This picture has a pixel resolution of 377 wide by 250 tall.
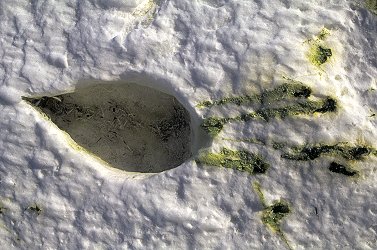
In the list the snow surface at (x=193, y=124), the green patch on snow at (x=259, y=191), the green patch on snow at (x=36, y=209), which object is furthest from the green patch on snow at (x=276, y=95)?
the green patch on snow at (x=36, y=209)

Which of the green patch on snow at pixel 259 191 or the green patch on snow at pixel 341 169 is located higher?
the green patch on snow at pixel 341 169

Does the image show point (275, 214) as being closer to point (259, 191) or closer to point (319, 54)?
point (259, 191)

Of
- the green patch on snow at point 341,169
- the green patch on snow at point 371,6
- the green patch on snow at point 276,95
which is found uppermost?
the green patch on snow at point 371,6

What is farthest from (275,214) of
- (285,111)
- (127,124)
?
(127,124)

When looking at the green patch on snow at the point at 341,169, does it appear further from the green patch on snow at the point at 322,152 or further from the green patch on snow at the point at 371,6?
the green patch on snow at the point at 371,6

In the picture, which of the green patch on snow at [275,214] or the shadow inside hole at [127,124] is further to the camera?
the shadow inside hole at [127,124]

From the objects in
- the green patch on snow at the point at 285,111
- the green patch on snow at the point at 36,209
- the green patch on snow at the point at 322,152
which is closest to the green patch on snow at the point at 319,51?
the green patch on snow at the point at 285,111
